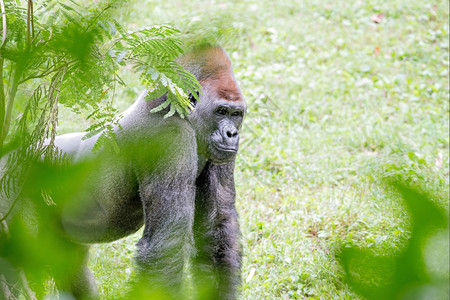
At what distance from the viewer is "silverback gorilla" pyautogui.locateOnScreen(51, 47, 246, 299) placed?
3223 millimetres

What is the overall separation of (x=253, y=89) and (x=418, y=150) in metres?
2.16

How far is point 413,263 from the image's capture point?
687 mm

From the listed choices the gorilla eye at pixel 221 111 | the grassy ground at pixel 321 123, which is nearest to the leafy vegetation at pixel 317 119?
the grassy ground at pixel 321 123

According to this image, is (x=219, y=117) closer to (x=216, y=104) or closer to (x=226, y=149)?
(x=216, y=104)

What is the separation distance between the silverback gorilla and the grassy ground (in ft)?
0.95

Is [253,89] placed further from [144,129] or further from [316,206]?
[144,129]

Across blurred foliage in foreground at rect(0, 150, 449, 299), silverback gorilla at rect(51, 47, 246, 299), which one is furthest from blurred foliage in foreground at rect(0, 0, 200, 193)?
silverback gorilla at rect(51, 47, 246, 299)

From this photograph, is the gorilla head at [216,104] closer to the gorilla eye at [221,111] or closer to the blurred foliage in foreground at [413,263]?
the gorilla eye at [221,111]

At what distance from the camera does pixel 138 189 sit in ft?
Answer: 11.6

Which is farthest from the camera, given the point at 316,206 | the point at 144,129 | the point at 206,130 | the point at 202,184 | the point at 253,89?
the point at 253,89

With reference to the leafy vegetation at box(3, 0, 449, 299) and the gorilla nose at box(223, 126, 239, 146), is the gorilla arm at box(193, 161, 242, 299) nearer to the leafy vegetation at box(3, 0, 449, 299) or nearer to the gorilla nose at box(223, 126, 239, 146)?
the gorilla nose at box(223, 126, 239, 146)

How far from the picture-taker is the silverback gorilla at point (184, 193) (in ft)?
Answer: 10.6

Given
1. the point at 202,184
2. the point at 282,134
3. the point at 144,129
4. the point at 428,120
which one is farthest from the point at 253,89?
the point at 144,129

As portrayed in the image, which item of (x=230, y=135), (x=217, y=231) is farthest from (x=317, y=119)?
(x=230, y=135)
